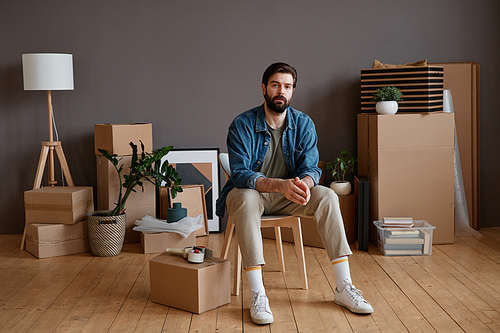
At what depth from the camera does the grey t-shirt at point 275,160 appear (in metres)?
2.50

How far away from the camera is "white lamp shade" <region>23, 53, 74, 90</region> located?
3.23 meters

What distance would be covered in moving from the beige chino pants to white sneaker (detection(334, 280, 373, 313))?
0.53 feet

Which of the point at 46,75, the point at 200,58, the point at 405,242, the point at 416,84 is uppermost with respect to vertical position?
the point at 200,58

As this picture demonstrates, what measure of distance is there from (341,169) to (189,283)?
5.49ft

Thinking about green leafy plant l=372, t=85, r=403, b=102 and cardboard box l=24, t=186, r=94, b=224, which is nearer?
cardboard box l=24, t=186, r=94, b=224

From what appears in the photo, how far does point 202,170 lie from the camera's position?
12.2 ft

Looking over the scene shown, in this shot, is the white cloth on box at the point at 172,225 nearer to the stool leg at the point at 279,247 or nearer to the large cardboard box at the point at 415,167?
the stool leg at the point at 279,247

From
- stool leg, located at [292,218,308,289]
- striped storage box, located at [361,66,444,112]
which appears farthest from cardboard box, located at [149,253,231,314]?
striped storage box, located at [361,66,444,112]

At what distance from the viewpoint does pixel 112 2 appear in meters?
3.61

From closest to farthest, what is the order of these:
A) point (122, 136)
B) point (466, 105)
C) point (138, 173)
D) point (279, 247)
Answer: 1. point (279, 247)
2. point (138, 173)
3. point (122, 136)
4. point (466, 105)

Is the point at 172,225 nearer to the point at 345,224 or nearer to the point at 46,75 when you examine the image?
the point at 345,224

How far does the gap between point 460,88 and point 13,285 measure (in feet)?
11.0

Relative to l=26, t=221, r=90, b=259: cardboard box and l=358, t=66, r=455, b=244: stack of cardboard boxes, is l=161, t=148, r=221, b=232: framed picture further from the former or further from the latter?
l=358, t=66, r=455, b=244: stack of cardboard boxes

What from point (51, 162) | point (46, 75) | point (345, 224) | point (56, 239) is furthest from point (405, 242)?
point (46, 75)
